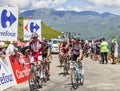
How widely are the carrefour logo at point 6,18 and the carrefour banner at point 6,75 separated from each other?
1443 mm

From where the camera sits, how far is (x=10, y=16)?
16.9m

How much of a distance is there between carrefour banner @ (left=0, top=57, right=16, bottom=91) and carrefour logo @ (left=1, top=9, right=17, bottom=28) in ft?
4.73

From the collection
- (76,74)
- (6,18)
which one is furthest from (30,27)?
(76,74)

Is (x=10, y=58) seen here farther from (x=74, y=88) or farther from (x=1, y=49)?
(x=74, y=88)

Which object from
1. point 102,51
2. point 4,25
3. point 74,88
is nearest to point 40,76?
point 74,88

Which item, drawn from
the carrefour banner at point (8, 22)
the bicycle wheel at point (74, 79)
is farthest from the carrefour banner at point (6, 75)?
the bicycle wheel at point (74, 79)

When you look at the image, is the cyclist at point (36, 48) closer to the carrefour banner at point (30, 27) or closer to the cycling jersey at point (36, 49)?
the cycling jersey at point (36, 49)

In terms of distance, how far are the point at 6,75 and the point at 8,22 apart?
2182 mm

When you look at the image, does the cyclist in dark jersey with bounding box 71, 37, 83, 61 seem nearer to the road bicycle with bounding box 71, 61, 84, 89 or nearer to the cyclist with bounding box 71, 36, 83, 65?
the cyclist with bounding box 71, 36, 83, 65

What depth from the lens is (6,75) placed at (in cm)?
1656

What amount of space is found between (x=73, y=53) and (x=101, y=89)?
2.21 m

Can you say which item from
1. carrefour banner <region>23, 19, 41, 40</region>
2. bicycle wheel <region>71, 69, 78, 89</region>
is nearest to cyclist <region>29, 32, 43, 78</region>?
bicycle wheel <region>71, 69, 78, 89</region>

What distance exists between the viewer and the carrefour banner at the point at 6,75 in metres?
16.1

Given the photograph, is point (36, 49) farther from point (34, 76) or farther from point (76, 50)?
point (76, 50)
